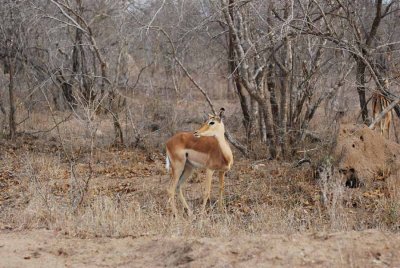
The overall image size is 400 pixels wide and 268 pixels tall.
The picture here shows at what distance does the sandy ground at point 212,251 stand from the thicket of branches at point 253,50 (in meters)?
3.69

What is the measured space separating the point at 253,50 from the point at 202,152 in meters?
2.85

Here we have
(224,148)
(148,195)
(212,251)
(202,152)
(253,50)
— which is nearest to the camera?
(212,251)

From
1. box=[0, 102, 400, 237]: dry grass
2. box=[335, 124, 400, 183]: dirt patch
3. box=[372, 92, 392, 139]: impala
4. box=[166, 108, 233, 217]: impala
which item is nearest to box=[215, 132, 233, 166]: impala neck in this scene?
box=[166, 108, 233, 217]: impala

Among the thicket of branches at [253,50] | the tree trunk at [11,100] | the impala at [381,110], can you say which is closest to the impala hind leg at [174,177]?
the thicket of branches at [253,50]

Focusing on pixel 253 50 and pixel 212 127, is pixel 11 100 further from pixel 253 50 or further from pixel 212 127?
pixel 212 127

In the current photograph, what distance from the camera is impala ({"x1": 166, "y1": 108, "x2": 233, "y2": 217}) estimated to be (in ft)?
35.6

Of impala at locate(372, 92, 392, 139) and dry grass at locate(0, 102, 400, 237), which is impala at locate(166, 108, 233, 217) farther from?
impala at locate(372, 92, 392, 139)

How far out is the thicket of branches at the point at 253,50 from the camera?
37.9ft

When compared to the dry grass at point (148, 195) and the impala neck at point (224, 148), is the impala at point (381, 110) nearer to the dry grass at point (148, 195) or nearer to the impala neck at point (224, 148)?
the dry grass at point (148, 195)

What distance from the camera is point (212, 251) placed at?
20.8ft

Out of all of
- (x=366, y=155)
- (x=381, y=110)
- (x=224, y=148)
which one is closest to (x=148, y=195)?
(x=224, y=148)

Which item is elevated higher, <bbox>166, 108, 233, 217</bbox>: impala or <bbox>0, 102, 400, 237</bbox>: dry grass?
<bbox>166, 108, 233, 217</bbox>: impala

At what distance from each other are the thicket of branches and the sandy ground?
3685 millimetres

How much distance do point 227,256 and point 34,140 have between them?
11.6 metres
